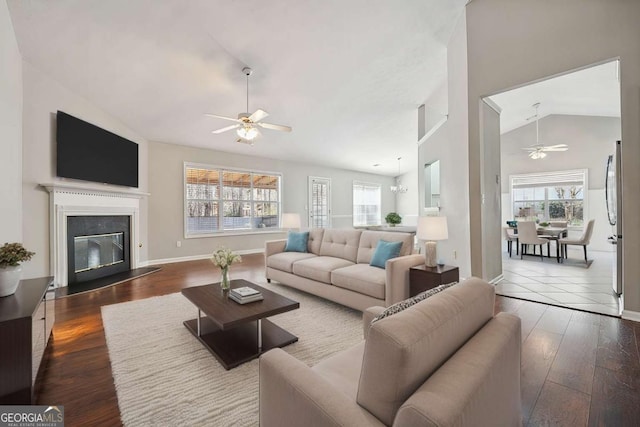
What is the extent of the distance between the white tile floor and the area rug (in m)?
2.50

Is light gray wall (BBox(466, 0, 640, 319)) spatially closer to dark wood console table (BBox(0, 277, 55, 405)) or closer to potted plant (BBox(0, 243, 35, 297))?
dark wood console table (BBox(0, 277, 55, 405))

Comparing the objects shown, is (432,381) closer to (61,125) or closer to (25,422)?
(25,422)

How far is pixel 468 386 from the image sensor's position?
0.79 metres

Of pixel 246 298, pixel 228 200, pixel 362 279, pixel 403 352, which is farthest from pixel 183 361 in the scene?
pixel 228 200

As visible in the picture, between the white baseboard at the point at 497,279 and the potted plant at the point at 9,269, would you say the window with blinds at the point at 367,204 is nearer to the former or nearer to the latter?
the white baseboard at the point at 497,279

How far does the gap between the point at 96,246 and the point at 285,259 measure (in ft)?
10.9

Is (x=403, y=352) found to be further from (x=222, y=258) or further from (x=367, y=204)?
(x=367, y=204)

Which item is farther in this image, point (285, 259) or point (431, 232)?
point (285, 259)

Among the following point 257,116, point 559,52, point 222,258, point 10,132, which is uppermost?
point 559,52

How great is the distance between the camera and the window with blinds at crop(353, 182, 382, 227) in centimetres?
1018

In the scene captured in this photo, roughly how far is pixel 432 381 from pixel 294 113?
212 inches

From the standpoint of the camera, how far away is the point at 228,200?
23.1 ft

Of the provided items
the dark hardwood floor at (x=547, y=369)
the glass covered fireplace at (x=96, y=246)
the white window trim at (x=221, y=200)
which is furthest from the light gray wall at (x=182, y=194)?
the dark hardwood floor at (x=547, y=369)

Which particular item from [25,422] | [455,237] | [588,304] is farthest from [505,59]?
[25,422]
